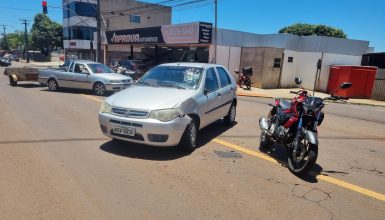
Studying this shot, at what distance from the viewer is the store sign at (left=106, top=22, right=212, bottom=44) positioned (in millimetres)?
21531

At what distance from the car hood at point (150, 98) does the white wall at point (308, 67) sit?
19.2m

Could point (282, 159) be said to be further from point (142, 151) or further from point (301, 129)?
point (142, 151)

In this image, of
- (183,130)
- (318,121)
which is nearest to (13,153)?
(183,130)

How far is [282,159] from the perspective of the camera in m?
5.83

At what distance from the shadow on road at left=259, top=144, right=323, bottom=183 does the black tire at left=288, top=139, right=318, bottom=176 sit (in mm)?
134

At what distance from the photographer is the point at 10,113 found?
909 cm

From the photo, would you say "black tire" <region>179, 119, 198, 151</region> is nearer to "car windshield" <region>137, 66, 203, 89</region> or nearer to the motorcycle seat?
"car windshield" <region>137, 66, 203, 89</region>

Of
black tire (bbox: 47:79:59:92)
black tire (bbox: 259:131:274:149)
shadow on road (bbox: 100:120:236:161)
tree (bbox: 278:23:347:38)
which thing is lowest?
black tire (bbox: 47:79:59:92)

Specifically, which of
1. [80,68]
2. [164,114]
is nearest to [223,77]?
[164,114]

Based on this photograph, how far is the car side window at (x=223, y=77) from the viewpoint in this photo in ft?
25.6

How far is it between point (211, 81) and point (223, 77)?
971 millimetres

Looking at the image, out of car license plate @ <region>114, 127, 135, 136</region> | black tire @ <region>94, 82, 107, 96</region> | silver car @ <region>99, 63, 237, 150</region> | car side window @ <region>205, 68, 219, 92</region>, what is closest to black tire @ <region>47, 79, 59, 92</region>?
black tire @ <region>94, 82, 107, 96</region>

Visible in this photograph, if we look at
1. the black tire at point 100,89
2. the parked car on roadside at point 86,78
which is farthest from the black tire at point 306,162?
the black tire at point 100,89

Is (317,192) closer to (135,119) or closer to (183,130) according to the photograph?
(183,130)
